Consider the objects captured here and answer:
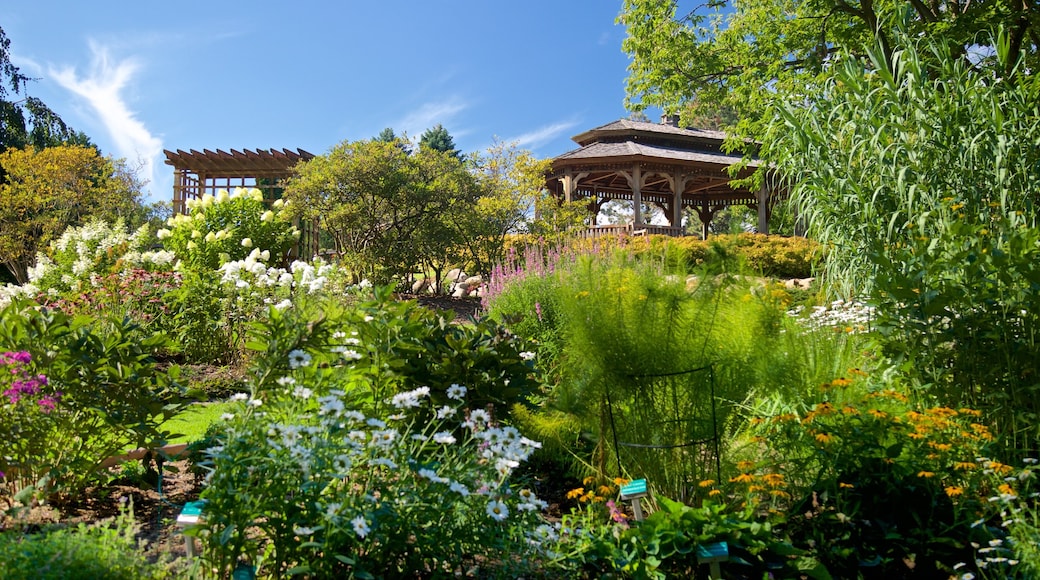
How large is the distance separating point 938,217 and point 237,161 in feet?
58.2

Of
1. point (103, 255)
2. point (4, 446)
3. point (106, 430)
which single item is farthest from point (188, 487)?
point (103, 255)

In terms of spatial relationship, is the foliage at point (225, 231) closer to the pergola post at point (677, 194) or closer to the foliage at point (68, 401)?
the foliage at point (68, 401)

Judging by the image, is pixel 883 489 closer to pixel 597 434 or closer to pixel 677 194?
pixel 597 434

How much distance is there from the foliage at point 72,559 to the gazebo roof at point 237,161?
16796 millimetres

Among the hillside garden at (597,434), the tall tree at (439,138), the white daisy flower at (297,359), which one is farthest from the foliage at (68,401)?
the tall tree at (439,138)

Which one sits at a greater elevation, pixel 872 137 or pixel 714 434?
pixel 872 137

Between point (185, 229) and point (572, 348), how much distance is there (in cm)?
874

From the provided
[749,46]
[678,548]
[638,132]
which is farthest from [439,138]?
[678,548]

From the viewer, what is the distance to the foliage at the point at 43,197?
1686 centimetres

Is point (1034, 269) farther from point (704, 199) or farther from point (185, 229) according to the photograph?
point (704, 199)

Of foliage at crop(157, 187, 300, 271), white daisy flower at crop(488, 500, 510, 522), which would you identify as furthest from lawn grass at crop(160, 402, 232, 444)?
foliage at crop(157, 187, 300, 271)

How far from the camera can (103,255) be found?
7.12m

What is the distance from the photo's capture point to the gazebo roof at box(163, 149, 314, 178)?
695 inches

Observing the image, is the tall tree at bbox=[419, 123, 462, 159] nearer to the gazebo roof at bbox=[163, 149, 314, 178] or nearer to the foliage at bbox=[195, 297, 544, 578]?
the gazebo roof at bbox=[163, 149, 314, 178]
